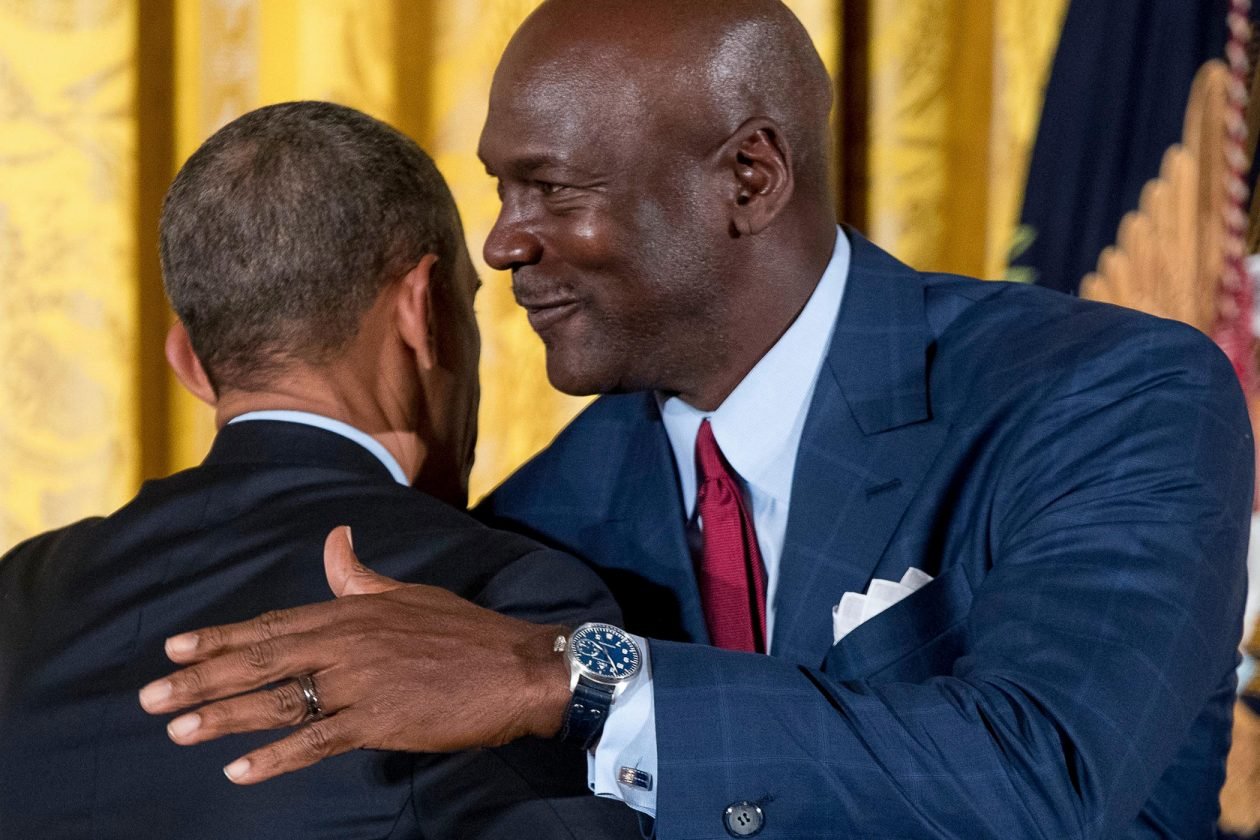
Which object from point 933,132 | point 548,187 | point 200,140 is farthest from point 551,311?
point 933,132

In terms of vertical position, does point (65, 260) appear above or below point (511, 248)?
below

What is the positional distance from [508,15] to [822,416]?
1079 mm

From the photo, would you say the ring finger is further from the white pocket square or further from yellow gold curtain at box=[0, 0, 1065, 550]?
yellow gold curtain at box=[0, 0, 1065, 550]

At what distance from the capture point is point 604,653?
3.45ft

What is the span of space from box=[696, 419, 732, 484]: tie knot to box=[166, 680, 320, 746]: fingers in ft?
2.30

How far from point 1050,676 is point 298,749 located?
0.50 meters

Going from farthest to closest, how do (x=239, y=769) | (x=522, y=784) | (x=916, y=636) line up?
(x=916, y=636), (x=522, y=784), (x=239, y=769)

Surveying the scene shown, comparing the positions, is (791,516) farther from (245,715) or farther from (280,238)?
(245,715)

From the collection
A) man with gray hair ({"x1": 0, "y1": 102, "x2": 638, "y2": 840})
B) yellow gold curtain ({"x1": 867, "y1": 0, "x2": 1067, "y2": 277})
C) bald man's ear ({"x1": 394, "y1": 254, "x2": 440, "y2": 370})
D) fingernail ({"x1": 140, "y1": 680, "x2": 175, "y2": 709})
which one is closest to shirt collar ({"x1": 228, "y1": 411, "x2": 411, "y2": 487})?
man with gray hair ({"x1": 0, "y1": 102, "x2": 638, "y2": 840})

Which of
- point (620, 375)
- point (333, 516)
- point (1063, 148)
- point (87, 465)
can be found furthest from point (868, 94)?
point (333, 516)

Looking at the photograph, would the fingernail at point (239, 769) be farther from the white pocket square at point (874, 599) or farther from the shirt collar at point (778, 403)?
the shirt collar at point (778, 403)

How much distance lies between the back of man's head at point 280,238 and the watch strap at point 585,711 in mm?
502

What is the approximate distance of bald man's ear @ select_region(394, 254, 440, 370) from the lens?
1489 millimetres

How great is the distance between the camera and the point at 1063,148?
219 cm
